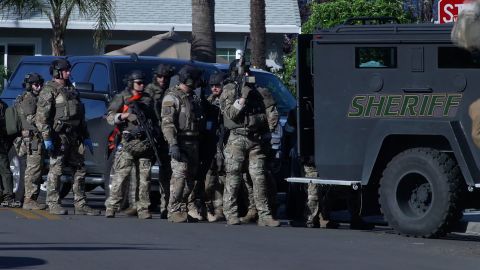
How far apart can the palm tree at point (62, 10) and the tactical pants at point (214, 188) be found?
11961 millimetres

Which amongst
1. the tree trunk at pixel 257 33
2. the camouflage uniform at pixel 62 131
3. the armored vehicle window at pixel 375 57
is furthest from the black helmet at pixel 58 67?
the tree trunk at pixel 257 33

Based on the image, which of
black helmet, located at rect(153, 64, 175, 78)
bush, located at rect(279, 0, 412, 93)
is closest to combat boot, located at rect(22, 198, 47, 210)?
black helmet, located at rect(153, 64, 175, 78)

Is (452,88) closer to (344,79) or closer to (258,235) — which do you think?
(344,79)

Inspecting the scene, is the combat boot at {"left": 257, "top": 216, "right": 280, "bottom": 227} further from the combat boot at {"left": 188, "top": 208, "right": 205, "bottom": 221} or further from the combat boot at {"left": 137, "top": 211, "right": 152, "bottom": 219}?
the combat boot at {"left": 137, "top": 211, "right": 152, "bottom": 219}

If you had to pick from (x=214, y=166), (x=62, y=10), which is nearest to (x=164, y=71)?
(x=214, y=166)

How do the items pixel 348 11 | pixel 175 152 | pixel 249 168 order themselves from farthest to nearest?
pixel 348 11
pixel 249 168
pixel 175 152

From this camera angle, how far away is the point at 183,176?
1462cm

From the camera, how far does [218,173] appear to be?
1519 centimetres

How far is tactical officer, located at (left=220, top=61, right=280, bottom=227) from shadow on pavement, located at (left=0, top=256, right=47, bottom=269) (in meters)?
4.24

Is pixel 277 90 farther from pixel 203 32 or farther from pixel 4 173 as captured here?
pixel 203 32

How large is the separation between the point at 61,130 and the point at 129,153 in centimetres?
107

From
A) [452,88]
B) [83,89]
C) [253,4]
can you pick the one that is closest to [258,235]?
[452,88]

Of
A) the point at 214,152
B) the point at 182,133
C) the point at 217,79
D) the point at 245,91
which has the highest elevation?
the point at 217,79

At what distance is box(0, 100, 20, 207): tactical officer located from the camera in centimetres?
1673
